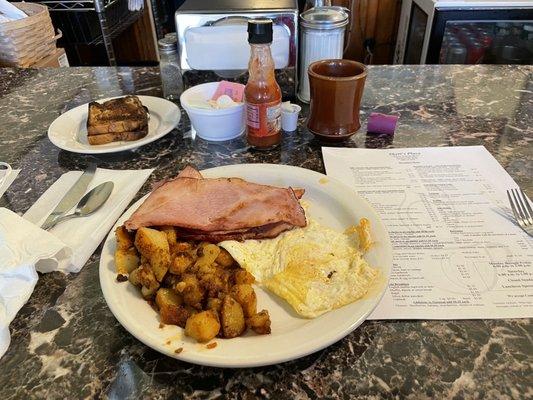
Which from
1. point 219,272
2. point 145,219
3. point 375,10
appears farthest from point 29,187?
point 375,10

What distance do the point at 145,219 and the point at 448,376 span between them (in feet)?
1.70

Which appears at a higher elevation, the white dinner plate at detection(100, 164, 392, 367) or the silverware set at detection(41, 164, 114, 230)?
the white dinner plate at detection(100, 164, 392, 367)

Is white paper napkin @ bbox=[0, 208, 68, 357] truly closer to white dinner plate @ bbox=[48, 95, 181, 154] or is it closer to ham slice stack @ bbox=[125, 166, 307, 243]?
ham slice stack @ bbox=[125, 166, 307, 243]

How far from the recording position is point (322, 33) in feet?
3.88

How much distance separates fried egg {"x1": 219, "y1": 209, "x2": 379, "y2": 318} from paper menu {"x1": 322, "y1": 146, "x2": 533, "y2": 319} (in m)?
0.08

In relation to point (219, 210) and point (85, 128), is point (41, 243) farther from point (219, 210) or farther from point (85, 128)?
point (85, 128)

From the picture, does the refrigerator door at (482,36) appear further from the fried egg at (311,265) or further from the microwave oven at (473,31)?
the fried egg at (311,265)

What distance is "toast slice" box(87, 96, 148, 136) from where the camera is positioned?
43.2 inches

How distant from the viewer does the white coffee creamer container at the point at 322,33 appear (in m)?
1.17

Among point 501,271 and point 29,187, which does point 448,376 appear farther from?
point 29,187

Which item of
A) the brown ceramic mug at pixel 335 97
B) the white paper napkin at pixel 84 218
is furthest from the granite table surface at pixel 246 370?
the brown ceramic mug at pixel 335 97

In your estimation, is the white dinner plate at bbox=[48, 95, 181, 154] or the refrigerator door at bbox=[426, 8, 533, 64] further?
the refrigerator door at bbox=[426, 8, 533, 64]

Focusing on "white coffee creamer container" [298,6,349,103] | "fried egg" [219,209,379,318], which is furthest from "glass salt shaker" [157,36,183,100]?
"fried egg" [219,209,379,318]

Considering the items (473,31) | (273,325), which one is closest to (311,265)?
(273,325)
